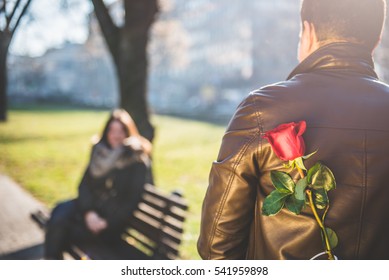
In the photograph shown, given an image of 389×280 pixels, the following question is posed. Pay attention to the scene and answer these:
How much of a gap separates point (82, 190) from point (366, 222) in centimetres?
305

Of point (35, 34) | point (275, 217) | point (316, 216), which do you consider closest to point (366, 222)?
point (316, 216)

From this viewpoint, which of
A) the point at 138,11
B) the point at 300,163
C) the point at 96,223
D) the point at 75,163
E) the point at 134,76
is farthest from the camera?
the point at 75,163

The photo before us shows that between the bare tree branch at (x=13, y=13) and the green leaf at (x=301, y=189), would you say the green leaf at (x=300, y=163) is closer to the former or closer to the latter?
the green leaf at (x=301, y=189)

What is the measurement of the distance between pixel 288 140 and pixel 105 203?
273 cm

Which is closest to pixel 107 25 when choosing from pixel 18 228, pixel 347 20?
pixel 18 228

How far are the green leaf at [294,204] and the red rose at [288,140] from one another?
20cm

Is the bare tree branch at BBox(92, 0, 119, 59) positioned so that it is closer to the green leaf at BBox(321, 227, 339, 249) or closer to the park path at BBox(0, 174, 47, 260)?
the park path at BBox(0, 174, 47, 260)

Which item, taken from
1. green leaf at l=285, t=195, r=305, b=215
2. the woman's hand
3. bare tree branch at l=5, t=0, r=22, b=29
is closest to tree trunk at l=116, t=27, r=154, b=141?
bare tree branch at l=5, t=0, r=22, b=29

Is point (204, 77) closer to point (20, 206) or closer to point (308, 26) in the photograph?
point (20, 206)

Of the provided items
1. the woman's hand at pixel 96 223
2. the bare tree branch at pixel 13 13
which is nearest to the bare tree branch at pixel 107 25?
the bare tree branch at pixel 13 13

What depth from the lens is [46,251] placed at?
402 cm

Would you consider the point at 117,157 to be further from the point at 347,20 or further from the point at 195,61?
the point at 195,61

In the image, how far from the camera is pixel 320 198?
1.69m

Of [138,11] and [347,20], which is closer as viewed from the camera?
[347,20]
